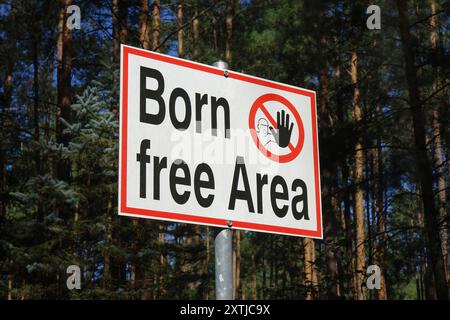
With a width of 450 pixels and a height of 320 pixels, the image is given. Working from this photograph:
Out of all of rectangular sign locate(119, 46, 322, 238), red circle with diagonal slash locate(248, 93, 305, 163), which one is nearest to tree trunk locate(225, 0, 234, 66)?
red circle with diagonal slash locate(248, 93, 305, 163)

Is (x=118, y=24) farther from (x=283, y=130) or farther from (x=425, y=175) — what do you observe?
(x=283, y=130)

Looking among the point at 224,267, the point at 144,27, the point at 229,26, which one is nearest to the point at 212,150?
the point at 224,267

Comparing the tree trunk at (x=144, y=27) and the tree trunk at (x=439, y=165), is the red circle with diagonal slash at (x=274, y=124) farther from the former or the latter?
the tree trunk at (x=144, y=27)

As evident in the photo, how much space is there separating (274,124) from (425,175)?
11447mm

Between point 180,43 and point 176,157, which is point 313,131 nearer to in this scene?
point 176,157

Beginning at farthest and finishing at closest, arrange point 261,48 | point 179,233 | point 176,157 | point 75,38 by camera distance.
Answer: point 261,48
point 75,38
point 179,233
point 176,157

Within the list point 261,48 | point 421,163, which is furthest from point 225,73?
point 261,48

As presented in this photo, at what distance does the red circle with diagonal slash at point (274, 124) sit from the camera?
2.73 m

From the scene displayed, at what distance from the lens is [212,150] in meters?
2.61

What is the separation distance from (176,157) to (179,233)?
14.0 m

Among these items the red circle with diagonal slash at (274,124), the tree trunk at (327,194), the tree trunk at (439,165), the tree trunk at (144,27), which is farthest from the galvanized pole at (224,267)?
the tree trunk at (144,27)

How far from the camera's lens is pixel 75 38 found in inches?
925

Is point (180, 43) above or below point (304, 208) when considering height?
above
